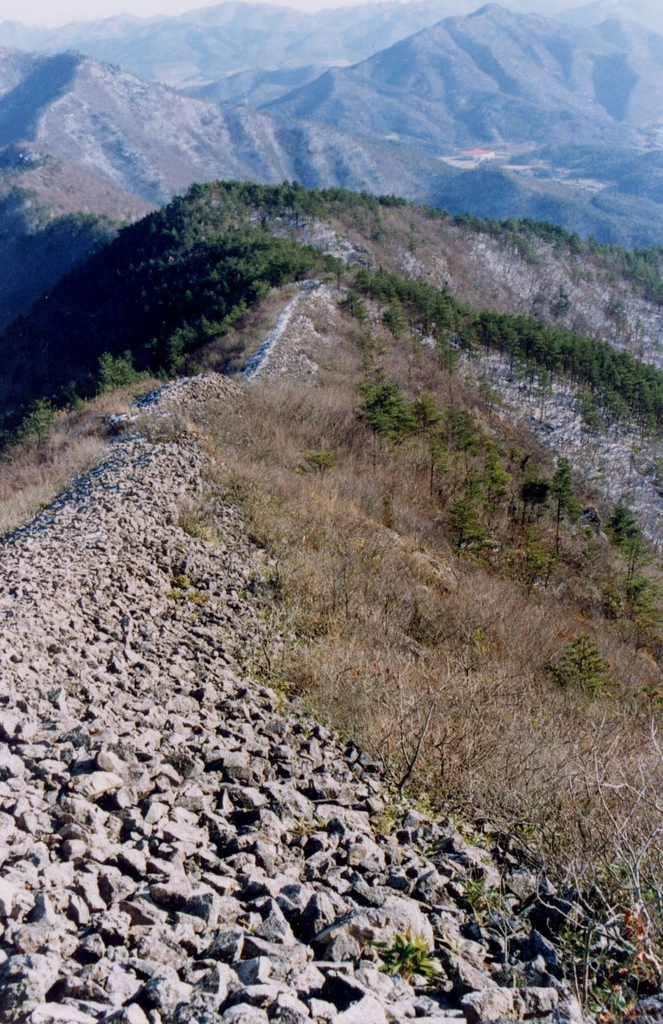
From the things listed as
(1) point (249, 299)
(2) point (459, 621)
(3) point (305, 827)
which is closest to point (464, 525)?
(2) point (459, 621)

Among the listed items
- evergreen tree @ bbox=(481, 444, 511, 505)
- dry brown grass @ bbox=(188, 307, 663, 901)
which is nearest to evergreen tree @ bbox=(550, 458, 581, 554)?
evergreen tree @ bbox=(481, 444, 511, 505)

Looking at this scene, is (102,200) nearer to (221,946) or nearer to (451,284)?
(451,284)

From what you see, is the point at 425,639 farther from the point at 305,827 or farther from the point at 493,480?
the point at 493,480

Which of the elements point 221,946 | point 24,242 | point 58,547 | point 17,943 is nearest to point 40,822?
point 17,943

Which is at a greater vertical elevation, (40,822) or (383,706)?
(40,822)

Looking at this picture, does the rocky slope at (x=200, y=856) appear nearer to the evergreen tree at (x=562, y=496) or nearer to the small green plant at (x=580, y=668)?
the small green plant at (x=580, y=668)

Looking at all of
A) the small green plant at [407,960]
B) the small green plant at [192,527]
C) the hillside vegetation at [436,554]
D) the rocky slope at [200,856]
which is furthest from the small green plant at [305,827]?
the small green plant at [192,527]
